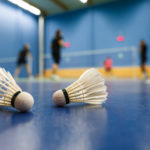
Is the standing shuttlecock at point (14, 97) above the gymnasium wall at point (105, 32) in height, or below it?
below

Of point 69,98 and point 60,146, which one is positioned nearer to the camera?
point 60,146

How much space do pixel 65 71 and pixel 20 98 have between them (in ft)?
28.6

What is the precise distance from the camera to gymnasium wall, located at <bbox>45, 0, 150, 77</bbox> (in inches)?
315

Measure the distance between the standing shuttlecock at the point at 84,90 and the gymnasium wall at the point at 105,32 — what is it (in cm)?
723

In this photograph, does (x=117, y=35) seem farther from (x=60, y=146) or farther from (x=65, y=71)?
(x=60, y=146)

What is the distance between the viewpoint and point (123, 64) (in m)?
7.99

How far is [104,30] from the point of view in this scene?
8742 millimetres

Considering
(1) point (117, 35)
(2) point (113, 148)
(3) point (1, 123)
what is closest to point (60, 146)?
(2) point (113, 148)

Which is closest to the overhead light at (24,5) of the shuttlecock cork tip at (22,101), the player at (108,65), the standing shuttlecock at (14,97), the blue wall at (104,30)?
the standing shuttlecock at (14,97)

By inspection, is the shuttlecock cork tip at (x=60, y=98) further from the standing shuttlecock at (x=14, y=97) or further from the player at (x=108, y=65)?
the player at (x=108, y=65)

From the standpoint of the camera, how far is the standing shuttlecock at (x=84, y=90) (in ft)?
2.26

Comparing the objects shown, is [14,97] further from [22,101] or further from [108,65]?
[108,65]

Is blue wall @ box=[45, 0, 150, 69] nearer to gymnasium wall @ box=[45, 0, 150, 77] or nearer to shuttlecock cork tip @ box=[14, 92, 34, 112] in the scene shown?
gymnasium wall @ box=[45, 0, 150, 77]

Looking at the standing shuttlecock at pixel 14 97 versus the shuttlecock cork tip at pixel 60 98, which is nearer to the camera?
the standing shuttlecock at pixel 14 97
